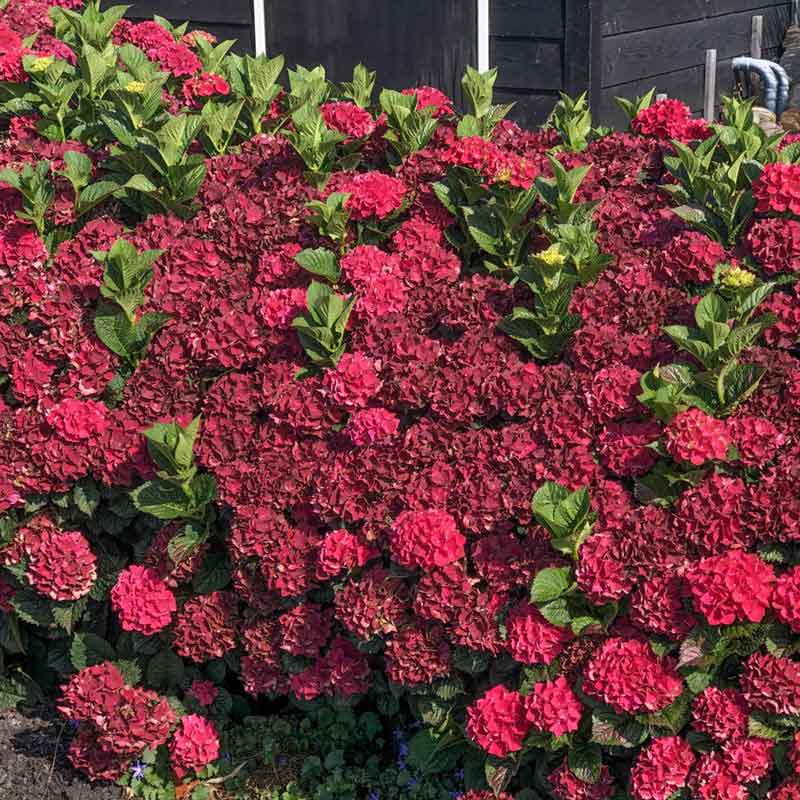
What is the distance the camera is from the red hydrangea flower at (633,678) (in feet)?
9.51

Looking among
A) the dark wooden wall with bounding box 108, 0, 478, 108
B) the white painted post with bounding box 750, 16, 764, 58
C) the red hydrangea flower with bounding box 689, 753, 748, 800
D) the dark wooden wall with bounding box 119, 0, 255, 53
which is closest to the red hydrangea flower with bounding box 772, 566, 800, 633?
the red hydrangea flower with bounding box 689, 753, 748, 800

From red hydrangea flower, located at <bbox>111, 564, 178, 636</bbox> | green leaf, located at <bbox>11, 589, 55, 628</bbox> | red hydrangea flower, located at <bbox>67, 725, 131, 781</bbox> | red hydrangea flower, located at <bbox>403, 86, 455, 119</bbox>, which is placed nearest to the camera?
red hydrangea flower, located at <bbox>111, 564, 178, 636</bbox>

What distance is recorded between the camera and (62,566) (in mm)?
3756

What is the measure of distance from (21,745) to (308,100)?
232 centimetres

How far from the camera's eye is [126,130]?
13.9 ft

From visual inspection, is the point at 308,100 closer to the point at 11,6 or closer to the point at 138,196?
the point at 138,196

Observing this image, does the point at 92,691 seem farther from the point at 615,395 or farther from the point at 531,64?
the point at 531,64

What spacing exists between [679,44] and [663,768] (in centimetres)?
745

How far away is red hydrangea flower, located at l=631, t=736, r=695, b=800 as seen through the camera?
294 cm

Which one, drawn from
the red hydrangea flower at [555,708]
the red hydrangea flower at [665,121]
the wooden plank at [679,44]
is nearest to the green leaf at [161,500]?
the red hydrangea flower at [555,708]

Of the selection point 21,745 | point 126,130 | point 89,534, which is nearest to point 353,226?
point 126,130

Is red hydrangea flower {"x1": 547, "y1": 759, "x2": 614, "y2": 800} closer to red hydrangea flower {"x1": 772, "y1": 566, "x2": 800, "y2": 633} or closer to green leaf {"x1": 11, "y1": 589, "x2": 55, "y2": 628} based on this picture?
red hydrangea flower {"x1": 772, "y1": 566, "x2": 800, "y2": 633}

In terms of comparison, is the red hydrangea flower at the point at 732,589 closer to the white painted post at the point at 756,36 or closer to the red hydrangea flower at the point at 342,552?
the red hydrangea flower at the point at 342,552

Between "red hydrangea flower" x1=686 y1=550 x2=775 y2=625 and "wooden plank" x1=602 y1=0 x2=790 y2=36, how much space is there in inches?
235
